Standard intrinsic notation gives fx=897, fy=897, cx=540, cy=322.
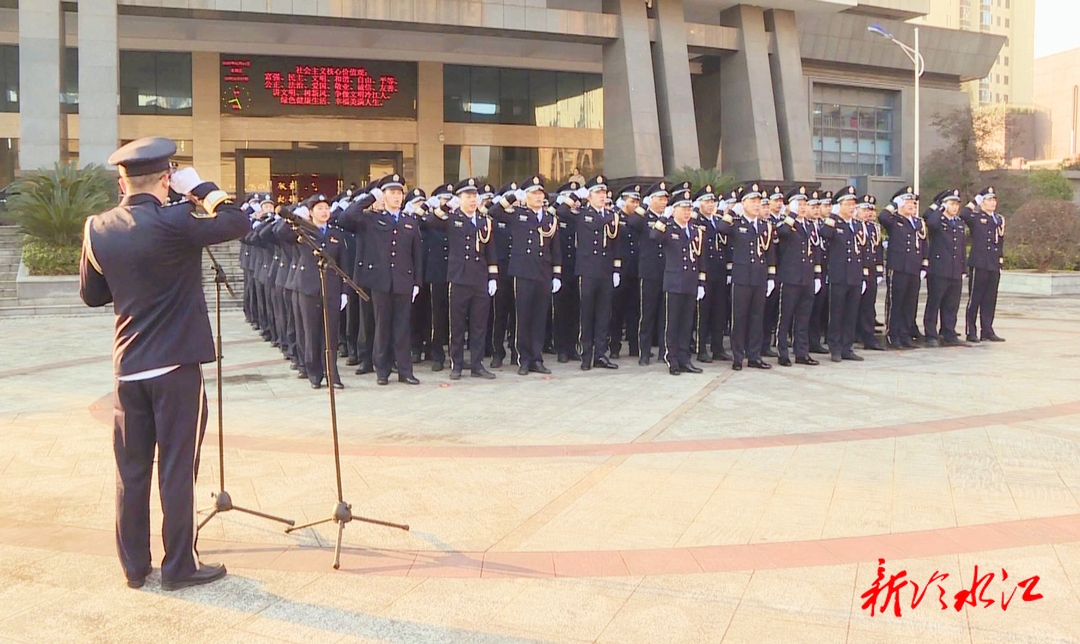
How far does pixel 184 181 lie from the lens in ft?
12.4

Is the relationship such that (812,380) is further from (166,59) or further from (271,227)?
(166,59)

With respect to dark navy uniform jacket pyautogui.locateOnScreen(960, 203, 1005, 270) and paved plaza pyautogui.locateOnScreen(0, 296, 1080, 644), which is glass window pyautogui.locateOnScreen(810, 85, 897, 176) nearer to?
dark navy uniform jacket pyautogui.locateOnScreen(960, 203, 1005, 270)

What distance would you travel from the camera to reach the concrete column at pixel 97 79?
75.4 feet

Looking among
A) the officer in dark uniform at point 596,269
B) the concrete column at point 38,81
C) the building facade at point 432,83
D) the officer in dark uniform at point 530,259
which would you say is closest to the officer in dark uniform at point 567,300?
the officer in dark uniform at point 596,269

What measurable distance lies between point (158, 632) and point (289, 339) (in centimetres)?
750

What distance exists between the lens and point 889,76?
39.1 m

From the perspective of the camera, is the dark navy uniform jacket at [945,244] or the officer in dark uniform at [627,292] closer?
the officer in dark uniform at [627,292]

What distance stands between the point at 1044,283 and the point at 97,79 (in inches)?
945

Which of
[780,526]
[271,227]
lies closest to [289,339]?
[271,227]

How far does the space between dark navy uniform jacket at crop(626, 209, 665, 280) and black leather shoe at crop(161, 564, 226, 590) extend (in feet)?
24.5

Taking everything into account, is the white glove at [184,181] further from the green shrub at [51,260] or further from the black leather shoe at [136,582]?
the green shrub at [51,260]

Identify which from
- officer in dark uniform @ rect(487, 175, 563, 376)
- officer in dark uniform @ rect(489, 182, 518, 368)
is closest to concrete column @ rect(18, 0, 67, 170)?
officer in dark uniform @ rect(489, 182, 518, 368)

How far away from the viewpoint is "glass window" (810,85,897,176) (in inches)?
1497

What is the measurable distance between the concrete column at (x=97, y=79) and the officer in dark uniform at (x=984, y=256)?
2038cm
